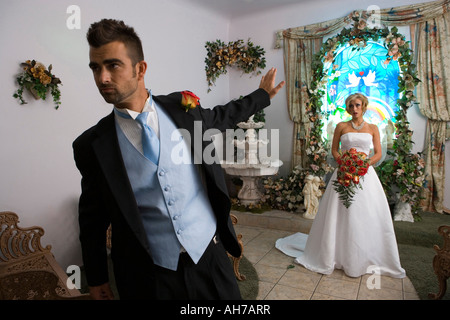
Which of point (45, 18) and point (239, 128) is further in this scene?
point (239, 128)

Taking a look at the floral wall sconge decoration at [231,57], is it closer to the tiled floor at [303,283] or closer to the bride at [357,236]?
the bride at [357,236]

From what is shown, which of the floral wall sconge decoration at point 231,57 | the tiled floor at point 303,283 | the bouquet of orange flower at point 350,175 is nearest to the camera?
the tiled floor at point 303,283

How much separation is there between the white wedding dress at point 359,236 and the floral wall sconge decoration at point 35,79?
3577 mm

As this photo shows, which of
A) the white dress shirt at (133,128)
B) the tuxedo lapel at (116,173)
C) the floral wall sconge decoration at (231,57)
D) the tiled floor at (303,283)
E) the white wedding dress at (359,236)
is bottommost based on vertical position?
the tiled floor at (303,283)

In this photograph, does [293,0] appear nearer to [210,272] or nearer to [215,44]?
[215,44]

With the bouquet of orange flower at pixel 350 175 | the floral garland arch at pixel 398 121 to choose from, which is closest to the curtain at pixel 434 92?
the floral garland arch at pixel 398 121

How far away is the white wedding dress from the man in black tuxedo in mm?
2663

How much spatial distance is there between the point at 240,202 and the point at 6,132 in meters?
4.11

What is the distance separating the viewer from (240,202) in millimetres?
6215

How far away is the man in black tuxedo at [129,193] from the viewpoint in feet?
3.89
